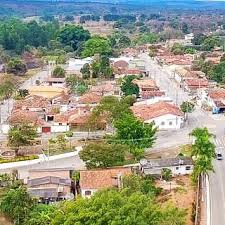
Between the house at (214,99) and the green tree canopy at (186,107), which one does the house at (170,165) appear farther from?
the house at (214,99)

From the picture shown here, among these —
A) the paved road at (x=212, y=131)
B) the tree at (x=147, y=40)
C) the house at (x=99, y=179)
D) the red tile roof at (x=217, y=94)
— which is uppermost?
the house at (x=99, y=179)

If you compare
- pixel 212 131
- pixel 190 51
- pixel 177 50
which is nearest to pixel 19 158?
pixel 212 131

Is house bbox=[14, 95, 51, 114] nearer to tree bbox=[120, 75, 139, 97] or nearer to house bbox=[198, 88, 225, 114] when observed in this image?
tree bbox=[120, 75, 139, 97]

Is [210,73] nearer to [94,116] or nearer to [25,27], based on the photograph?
[94,116]

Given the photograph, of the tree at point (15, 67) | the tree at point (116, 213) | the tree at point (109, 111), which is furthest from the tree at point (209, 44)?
the tree at point (116, 213)

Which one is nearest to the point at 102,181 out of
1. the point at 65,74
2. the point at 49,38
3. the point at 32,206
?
the point at 32,206
